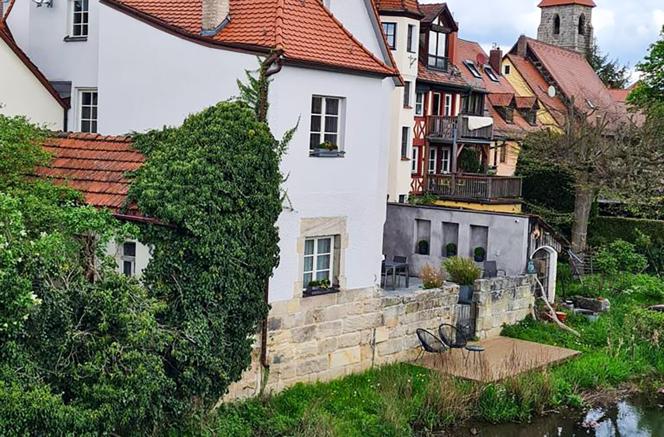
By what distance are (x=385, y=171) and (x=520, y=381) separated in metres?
5.67

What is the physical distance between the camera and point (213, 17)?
16281mm

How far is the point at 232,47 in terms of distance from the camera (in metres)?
15.4

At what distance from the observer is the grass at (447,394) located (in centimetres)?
1451

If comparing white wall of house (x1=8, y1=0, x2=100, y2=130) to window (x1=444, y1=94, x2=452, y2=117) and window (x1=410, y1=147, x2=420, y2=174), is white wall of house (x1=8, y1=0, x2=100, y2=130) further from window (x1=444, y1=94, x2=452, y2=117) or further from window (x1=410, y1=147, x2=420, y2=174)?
window (x1=444, y1=94, x2=452, y2=117)

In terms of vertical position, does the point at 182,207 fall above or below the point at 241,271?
above

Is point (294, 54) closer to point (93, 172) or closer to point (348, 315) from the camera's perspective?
point (93, 172)

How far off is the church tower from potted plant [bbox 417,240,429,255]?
52539mm

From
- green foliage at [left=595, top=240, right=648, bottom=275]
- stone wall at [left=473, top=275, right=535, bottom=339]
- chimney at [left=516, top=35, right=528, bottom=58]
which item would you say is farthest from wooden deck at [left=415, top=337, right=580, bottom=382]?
chimney at [left=516, top=35, right=528, bottom=58]

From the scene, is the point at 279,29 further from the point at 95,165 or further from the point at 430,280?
the point at 430,280

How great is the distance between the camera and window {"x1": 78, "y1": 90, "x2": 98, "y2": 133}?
19.4 meters

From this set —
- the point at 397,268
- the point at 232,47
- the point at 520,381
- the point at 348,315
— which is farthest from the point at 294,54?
the point at 397,268

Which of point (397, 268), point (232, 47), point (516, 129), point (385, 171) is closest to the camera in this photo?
point (232, 47)

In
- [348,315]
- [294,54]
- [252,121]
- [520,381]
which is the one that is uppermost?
[294,54]

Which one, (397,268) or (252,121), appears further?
(397,268)
